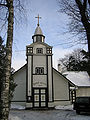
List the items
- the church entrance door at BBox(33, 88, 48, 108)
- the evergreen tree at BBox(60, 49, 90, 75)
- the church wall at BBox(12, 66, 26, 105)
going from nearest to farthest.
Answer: the church entrance door at BBox(33, 88, 48, 108)
the church wall at BBox(12, 66, 26, 105)
the evergreen tree at BBox(60, 49, 90, 75)

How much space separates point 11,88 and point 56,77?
1036 cm

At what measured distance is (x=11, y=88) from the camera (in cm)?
1155

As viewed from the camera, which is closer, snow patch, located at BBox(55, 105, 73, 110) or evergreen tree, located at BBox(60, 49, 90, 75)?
snow patch, located at BBox(55, 105, 73, 110)

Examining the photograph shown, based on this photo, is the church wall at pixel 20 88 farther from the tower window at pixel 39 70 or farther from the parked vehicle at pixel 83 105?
the parked vehicle at pixel 83 105

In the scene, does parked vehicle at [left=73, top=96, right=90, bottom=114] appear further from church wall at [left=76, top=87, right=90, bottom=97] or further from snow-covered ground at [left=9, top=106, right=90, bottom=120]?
church wall at [left=76, top=87, right=90, bottom=97]

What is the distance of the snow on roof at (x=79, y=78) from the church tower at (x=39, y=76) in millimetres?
5839

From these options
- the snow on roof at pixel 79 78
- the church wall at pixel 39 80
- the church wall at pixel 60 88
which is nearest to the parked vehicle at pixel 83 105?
A: the church wall at pixel 60 88

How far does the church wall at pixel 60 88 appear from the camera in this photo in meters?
20.6

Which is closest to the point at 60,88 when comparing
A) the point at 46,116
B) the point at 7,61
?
the point at 46,116

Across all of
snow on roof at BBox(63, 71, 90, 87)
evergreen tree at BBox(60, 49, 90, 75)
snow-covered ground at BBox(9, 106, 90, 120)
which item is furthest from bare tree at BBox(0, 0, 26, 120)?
evergreen tree at BBox(60, 49, 90, 75)

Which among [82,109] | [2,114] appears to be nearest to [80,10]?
[2,114]

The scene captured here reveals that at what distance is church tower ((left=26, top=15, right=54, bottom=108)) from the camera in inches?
756

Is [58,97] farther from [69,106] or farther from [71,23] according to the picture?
[71,23]

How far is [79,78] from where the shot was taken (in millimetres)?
25812
